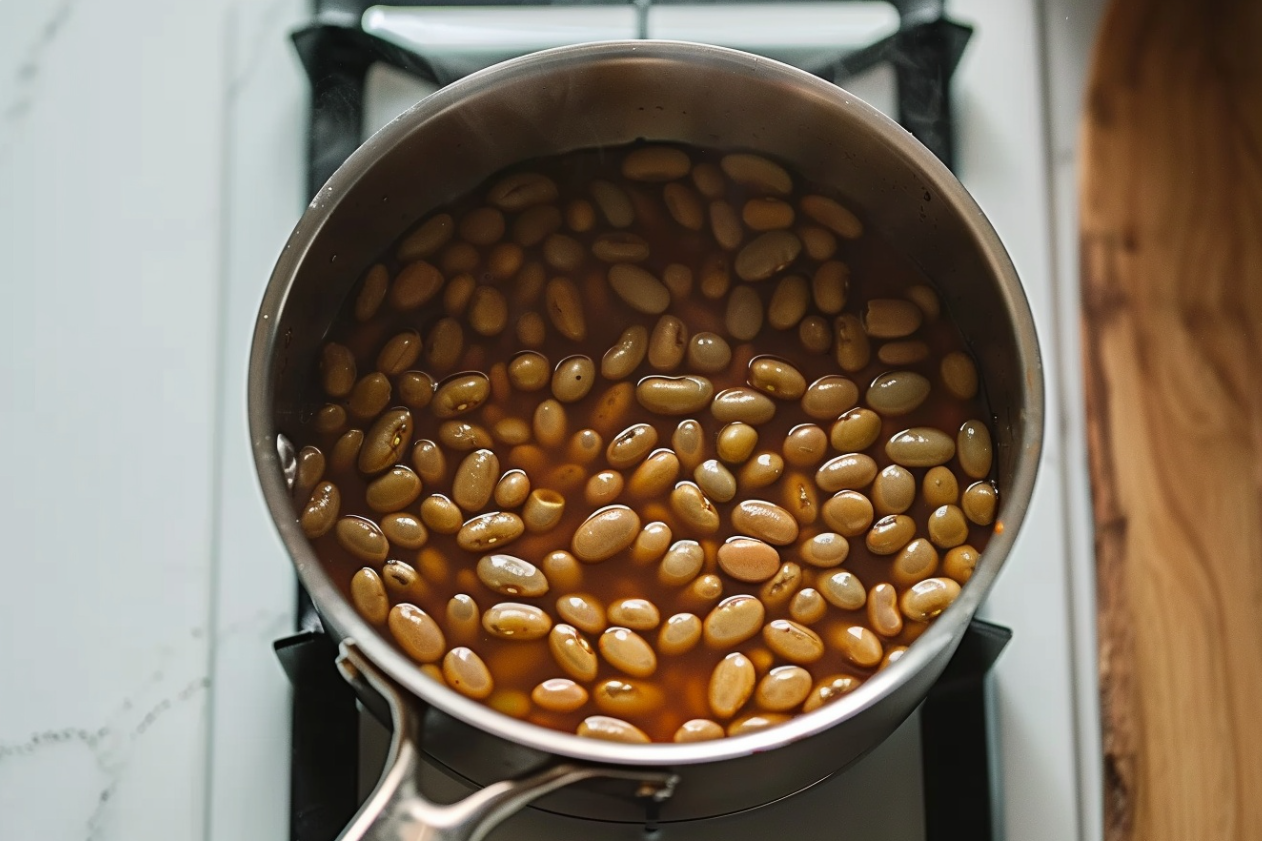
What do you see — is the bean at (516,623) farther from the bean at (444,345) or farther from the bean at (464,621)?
the bean at (444,345)

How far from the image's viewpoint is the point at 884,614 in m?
0.55

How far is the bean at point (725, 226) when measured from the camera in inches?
24.0

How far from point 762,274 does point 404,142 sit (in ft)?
0.60

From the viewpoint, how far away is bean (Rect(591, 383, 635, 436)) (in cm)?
59

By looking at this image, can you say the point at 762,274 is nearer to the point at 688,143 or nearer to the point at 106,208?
the point at 688,143

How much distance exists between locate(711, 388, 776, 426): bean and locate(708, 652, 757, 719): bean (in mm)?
115

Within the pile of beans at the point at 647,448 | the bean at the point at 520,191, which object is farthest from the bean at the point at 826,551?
the bean at the point at 520,191

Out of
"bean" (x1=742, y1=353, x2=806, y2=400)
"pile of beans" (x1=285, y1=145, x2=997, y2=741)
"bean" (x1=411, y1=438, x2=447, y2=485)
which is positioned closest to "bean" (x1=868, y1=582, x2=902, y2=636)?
"pile of beans" (x1=285, y1=145, x2=997, y2=741)

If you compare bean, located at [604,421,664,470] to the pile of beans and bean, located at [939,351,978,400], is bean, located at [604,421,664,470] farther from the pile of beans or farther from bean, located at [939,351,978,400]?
bean, located at [939,351,978,400]

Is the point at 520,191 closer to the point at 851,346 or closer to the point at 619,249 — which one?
the point at 619,249

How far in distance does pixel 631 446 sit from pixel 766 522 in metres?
0.07

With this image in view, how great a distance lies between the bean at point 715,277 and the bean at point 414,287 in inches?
5.1

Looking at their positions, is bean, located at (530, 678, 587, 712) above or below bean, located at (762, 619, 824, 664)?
below

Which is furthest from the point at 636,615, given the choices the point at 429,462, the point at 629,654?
the point at 429,462
